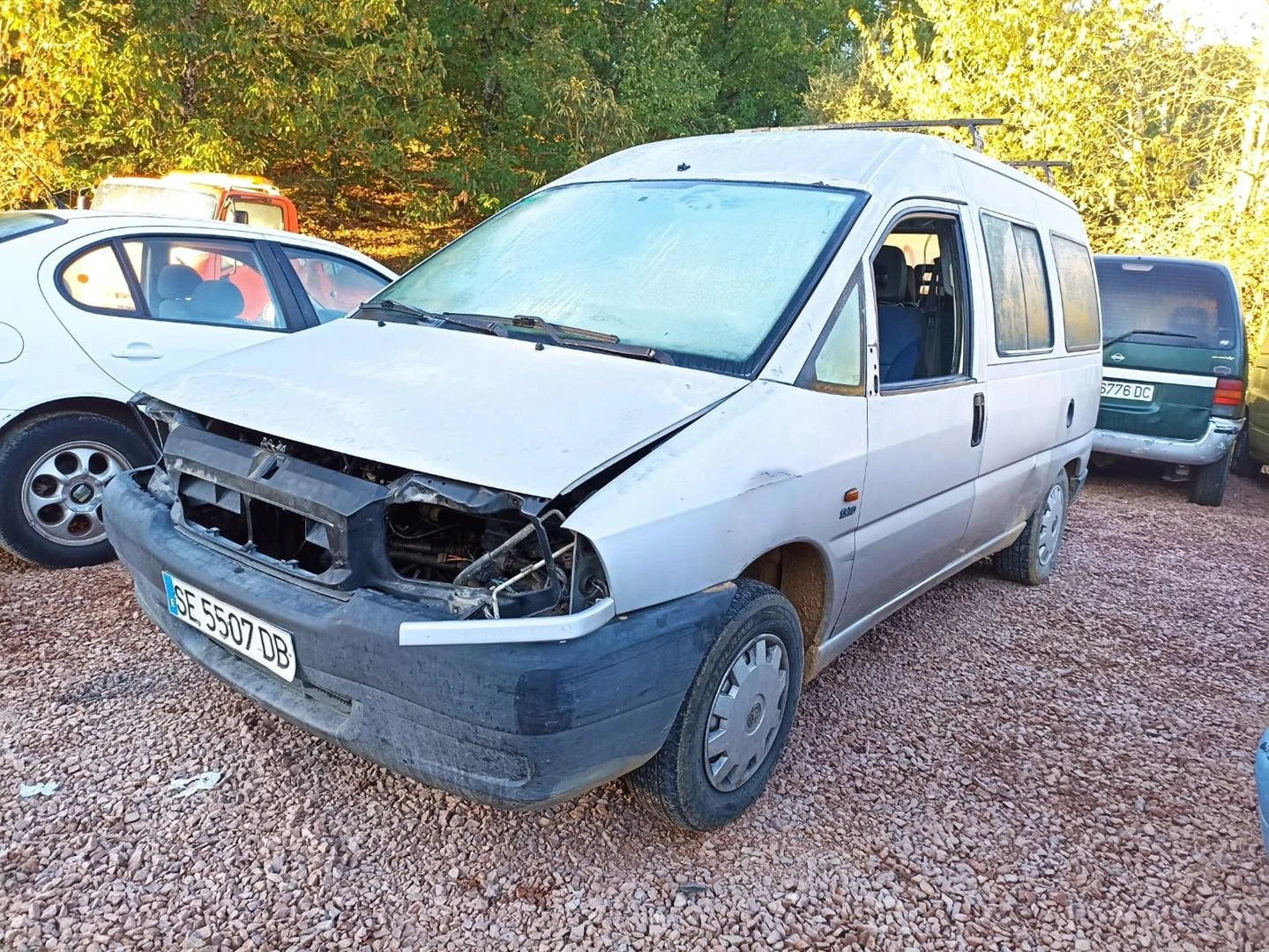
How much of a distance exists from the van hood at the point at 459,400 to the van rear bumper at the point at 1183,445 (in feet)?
19.1

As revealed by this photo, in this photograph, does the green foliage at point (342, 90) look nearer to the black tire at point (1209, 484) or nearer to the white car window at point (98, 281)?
the white car window at point (98, 281)

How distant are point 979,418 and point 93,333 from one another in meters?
3.99

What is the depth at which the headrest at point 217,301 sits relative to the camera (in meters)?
4.80

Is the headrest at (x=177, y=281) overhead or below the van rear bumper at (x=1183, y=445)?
overhead

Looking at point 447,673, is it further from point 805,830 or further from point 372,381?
point 805,830

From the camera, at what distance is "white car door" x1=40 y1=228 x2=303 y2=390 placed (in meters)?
4.40

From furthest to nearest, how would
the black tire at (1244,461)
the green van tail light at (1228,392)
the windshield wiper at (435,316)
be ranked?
the black tire at (1244,461) → the green van tail light at (1228,392) → the windshield wiper at (435,316)

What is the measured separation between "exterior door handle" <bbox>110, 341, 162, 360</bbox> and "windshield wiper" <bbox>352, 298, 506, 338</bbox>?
1532mm

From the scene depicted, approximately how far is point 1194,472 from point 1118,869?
601 centimetres

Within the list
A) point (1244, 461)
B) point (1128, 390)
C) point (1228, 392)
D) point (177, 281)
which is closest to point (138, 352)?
point (177, 281)

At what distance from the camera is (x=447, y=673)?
2148mm

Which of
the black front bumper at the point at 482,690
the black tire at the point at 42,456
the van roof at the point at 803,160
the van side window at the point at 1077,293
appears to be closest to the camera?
the black front bumper at the point at 482,690

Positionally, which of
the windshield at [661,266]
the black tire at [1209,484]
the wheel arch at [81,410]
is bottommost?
the black tire at [1209,484]

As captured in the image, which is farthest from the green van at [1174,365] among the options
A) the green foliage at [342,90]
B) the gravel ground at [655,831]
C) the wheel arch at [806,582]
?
the green foliage at [342,90]
